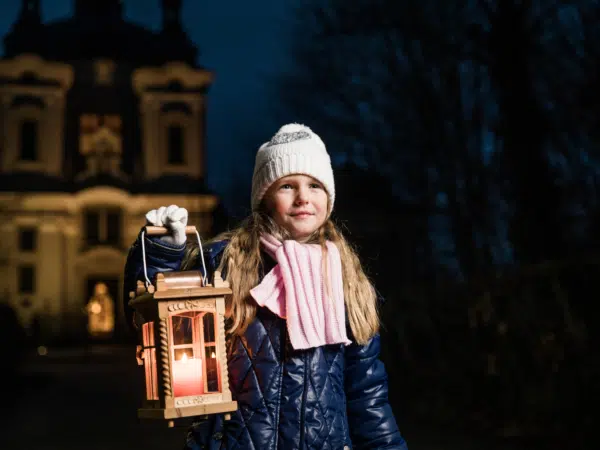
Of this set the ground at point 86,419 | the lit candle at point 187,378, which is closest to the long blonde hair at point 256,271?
the lit candle at point 187,378

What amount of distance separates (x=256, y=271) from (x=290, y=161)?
1.29ft

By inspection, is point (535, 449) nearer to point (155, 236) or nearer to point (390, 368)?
point (390, 368)

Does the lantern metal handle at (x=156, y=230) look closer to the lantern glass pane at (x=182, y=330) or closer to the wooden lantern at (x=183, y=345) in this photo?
the wooden lantern at (x=183, y=345)

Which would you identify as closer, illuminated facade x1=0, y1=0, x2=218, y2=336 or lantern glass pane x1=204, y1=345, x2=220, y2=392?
lantern glass pane x1=204, y1=345, x2=220, y2=392

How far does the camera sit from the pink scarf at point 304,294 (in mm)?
2686

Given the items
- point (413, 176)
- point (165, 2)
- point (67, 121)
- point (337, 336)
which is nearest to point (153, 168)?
point (67, 121)

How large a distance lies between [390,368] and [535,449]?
13.3ft

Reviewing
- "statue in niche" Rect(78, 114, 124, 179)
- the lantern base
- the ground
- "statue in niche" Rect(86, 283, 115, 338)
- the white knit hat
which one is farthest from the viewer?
"statue in niche" Rect(78, 114, 124, 179)

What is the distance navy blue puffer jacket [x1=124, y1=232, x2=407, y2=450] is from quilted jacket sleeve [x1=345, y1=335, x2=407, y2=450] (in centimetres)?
10

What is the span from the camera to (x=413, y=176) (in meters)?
15.2

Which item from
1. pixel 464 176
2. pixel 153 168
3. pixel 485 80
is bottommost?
pixel 464 176

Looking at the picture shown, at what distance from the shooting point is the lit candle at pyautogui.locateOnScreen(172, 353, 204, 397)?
2422 millimetres

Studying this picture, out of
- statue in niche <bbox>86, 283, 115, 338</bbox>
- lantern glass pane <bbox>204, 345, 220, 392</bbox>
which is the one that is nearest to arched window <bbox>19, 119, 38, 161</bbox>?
statue in niche <bbox>86, 283, 115, 338</bbox>

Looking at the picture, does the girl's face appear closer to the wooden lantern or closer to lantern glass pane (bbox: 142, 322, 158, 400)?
the wooden lantern
